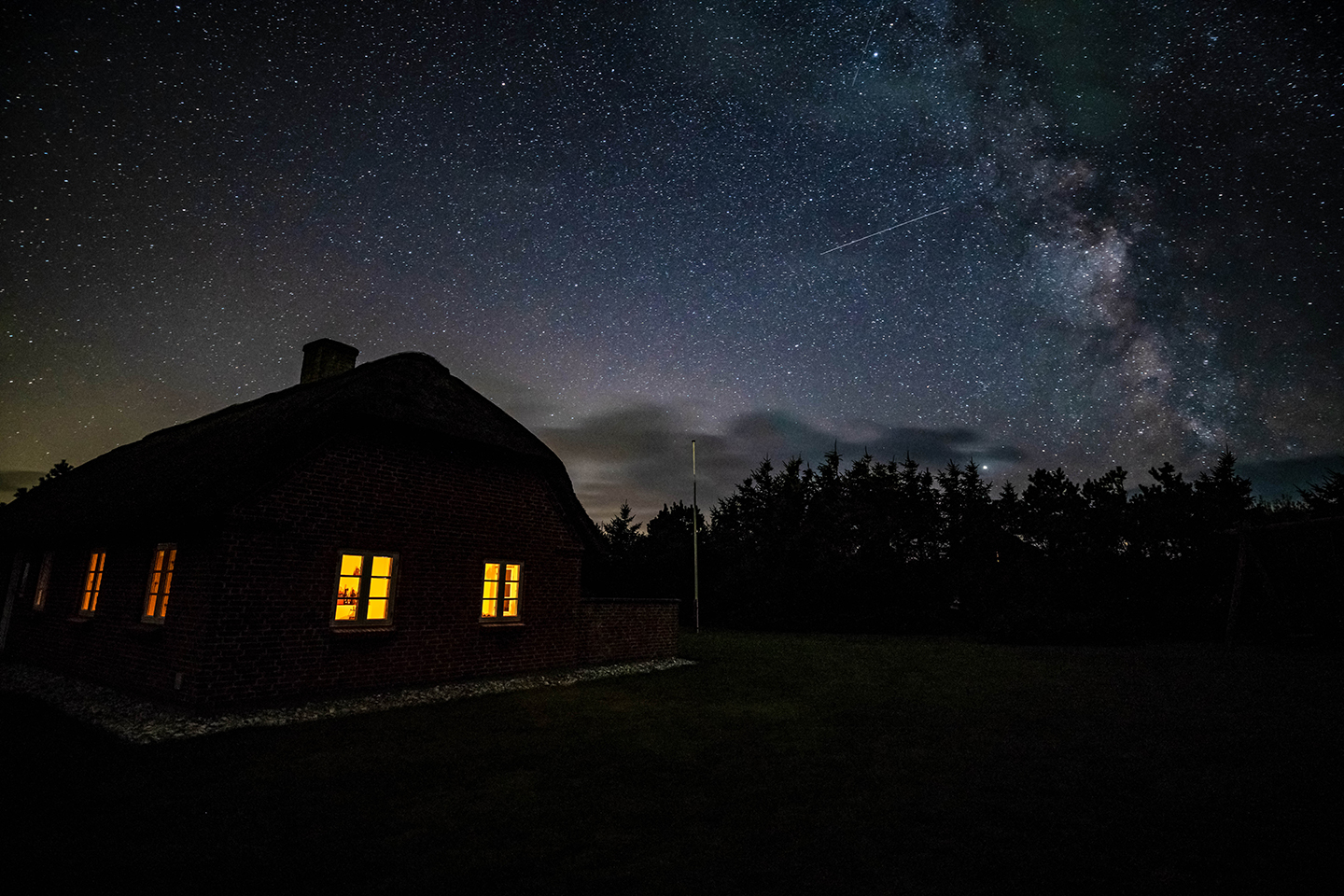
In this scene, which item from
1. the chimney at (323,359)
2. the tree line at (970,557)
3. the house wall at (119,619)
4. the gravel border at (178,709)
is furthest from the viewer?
the tree line at (970,557)

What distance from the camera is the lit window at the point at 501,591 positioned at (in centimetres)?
1184

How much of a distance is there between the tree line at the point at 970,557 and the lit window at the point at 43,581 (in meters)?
16.8

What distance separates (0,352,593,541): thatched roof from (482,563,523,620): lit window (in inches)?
73.6

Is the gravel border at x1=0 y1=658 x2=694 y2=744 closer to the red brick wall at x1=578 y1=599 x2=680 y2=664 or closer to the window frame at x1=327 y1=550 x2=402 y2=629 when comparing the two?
the window frame at x1=327 y1=550 x2=402 y2=629

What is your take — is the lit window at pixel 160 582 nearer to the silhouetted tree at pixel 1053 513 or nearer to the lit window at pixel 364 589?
the lit window at pixel 364 589

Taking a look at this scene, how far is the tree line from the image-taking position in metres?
24.7

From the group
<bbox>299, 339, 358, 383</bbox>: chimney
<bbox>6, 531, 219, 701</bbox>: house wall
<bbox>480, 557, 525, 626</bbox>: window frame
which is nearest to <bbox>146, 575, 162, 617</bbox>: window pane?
<bbox>6, 531, 219, 701</bbox>: house wall

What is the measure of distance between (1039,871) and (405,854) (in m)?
4.16

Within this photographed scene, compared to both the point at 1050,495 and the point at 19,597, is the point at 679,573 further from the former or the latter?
the point at 19,597

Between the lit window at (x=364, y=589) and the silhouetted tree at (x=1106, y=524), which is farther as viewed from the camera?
the silhouetted tree at (x=1106, y=524)

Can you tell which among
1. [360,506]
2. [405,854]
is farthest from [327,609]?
[405,854]

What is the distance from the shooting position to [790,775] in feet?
19.4

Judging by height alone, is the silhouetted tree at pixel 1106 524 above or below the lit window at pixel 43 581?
above

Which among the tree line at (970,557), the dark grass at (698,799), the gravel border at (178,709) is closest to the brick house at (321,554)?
the gravel border at (178,709)
